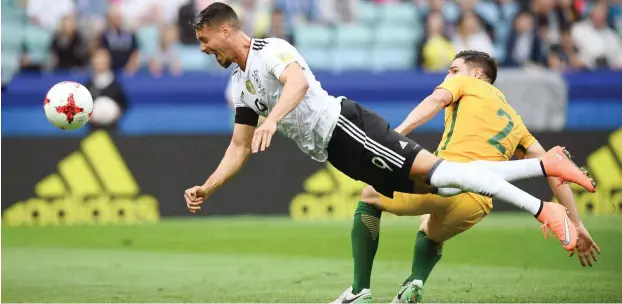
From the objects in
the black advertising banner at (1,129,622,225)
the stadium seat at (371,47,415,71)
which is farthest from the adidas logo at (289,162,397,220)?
the stadium seat at (371,47,415,71)

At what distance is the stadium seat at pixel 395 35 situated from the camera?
19.8 m

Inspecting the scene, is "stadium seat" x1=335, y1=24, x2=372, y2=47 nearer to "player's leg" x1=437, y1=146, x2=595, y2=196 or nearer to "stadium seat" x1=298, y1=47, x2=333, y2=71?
"stadium seat" x1=298, y1=47, x2=333, y2=71

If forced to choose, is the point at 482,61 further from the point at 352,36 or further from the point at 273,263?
the point at 352,36

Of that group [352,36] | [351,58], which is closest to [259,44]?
[351,58]

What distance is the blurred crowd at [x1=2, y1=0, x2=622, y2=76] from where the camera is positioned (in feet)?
59.4

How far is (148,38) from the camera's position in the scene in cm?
1938

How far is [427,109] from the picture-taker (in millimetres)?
7594

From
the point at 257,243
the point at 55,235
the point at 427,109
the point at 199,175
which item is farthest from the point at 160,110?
the point at 427,109

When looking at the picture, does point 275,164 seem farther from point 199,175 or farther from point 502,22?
point 502,22

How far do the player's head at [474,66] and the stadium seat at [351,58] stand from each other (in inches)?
458

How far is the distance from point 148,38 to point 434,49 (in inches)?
208

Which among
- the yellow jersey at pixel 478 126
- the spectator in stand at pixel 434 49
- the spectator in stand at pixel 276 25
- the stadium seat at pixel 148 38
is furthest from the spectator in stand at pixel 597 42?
the yellow jersey at pixel 478 126

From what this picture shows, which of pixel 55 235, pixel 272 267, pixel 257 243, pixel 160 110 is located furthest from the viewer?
pixel 160 110

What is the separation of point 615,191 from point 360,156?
935 centimetres
